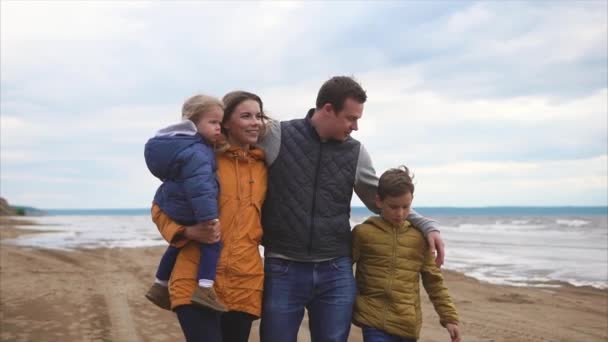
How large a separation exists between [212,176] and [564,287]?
915 centimetres

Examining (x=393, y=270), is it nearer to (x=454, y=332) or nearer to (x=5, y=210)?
(x=454, y=332)

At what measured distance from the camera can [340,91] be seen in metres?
3.41

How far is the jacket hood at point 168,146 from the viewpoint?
122 inches

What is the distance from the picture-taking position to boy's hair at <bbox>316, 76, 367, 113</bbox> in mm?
3404

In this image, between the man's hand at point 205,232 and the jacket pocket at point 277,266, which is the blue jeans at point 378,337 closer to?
the jacket pocket at point 277,266

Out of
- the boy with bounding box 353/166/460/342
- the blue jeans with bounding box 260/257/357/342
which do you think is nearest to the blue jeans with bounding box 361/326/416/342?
the boy with bounding box 353/166/460/342

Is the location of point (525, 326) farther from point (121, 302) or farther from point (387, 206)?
point (121, 302)

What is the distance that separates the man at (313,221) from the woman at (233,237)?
108 millimetres

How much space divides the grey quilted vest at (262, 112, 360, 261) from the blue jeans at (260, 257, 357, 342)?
0.08 m

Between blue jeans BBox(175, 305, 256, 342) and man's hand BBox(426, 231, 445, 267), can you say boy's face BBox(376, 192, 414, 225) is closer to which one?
man's hand BBox(426, 231, 445, 267)

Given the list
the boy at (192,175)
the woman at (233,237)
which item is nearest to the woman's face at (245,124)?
the woman at (233,237)

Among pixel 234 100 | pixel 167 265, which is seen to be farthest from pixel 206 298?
pixel 234 100

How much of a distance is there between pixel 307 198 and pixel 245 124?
0.55 meters

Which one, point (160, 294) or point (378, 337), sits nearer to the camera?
point (160, 294)
